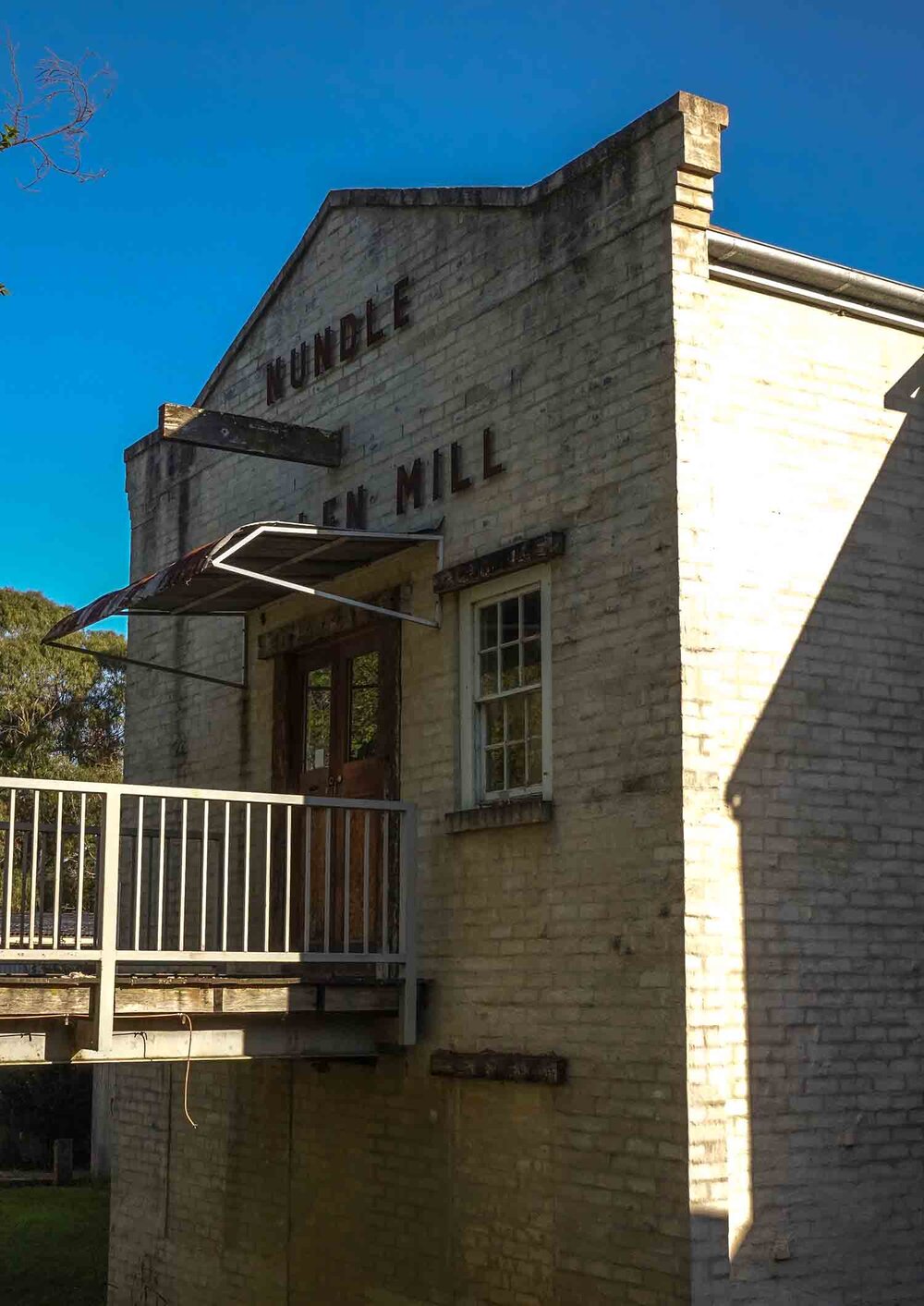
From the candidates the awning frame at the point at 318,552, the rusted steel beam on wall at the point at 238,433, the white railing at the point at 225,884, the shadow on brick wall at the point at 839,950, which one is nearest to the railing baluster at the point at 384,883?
the white railing at the point at 225,884

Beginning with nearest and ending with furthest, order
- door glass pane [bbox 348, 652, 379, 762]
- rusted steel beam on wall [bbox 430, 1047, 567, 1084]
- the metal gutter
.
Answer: rusted steel beam on wall [bbox 430, 1047, 567, 1084] < the metal gutter < door glass pane [bbox 348, 652, 379, 762]

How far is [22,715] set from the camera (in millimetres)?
35500

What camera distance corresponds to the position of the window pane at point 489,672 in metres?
10.2

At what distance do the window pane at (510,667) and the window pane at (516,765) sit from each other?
14.9 inches

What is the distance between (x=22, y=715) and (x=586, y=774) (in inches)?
1118

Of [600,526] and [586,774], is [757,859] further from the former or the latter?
[600,526]

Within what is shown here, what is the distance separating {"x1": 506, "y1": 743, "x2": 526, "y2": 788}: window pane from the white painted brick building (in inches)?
1.1

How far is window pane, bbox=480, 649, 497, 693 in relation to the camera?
10.2m

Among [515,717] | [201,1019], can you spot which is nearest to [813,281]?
[515,717]

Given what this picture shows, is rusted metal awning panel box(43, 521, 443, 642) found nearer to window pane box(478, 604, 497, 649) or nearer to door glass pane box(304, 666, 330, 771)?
window pane box(478, 604, 497, 649)

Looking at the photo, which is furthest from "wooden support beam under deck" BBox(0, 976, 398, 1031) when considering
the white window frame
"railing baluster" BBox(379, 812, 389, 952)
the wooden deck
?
the white window frame

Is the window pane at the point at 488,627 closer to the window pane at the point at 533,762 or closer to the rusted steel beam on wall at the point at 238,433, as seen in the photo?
the window pane at the point at 533,762

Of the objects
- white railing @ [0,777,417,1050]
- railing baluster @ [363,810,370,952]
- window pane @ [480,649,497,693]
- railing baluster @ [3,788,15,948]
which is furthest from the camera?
window pane @ [480,649,497,693]

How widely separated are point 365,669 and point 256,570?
106 cm
